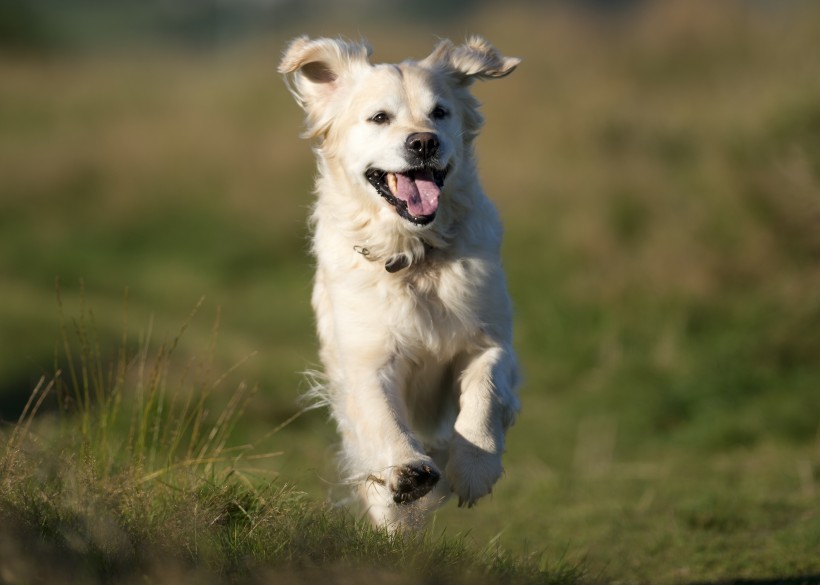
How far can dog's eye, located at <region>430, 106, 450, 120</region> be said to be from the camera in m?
5.18

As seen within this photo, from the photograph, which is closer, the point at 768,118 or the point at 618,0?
the point at 768,118

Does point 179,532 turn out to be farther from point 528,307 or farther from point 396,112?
point 528,307

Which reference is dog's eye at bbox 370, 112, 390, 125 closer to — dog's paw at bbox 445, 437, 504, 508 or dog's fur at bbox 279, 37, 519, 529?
dog's fur at bbox 279, 37, 519, 529

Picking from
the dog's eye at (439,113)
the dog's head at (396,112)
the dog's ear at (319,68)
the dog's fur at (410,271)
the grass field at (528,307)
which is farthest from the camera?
the dog's ear at (319,68)

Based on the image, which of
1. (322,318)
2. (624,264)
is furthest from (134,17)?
(322,318)

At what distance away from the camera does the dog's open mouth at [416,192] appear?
16.2ft

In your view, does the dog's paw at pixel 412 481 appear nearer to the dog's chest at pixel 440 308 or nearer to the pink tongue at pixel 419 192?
the dog's chest at pixel 440 308

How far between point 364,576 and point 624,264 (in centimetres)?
831

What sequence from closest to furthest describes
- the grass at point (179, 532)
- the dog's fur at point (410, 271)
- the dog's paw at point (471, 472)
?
the grass at point (179, 532) < the dog's paw at point (471, 472) < the dog's fur at point (410, 271)

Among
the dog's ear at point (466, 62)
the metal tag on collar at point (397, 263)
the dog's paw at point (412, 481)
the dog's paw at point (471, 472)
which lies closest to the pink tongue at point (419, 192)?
the metal tag on collar at point (397, 263)

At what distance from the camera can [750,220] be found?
34.4 feet

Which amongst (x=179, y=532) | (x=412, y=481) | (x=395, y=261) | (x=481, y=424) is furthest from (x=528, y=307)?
(x=179, y=532)

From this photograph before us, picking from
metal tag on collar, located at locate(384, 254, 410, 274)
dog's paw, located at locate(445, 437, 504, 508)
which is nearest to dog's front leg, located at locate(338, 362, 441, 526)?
dog's paw, located at locate(445, 437, 504, 508)

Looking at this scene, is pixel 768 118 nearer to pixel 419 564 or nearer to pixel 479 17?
pixel 419 564
